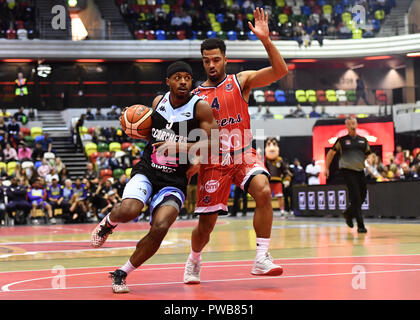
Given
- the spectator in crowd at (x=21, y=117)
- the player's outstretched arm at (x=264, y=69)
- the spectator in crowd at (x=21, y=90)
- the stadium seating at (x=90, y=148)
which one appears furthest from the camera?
the spectator in crowd at (x=21, y=90)

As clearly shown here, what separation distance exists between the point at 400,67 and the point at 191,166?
130 feet

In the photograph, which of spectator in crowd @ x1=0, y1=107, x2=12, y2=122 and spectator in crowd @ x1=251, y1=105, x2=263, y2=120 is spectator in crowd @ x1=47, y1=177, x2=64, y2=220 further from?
spectator in crowd @ x1=251, y1=105, x2=263, y2=120

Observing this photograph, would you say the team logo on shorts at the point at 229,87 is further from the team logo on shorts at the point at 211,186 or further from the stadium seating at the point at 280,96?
the stadium seating at the point at 280,96

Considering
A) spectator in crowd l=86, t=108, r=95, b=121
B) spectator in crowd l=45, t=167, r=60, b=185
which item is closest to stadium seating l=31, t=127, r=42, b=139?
spectator in crowd l=86, t=108, r=95, b=121

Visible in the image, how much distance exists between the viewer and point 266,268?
20.4 ft

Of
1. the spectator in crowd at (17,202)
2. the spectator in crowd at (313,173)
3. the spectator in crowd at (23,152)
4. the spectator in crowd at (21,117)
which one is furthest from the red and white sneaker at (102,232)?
the spectator in crowd at (21,117)

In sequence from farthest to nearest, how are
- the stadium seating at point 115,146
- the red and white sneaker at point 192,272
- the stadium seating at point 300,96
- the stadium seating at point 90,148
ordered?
the stadium seating at point 300,96, the stadium seating at point 90,148, the stadium seating at point 115,146, the red and white sneaker at point 192,272

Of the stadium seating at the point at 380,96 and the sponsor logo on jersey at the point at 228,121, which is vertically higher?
the stadium seating at the point at 380,96

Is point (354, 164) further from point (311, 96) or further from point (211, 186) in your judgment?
point (311, 96)

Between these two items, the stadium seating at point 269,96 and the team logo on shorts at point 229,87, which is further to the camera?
the stadium seating at point 269,96

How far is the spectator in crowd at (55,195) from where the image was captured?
73.6 feet

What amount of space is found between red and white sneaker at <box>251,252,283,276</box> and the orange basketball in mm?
1512

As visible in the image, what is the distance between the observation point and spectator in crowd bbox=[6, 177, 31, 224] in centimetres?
2120

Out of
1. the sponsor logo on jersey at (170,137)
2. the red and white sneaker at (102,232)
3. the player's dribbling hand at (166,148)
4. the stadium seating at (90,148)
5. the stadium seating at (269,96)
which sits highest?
the stadium seating at (269,96)
